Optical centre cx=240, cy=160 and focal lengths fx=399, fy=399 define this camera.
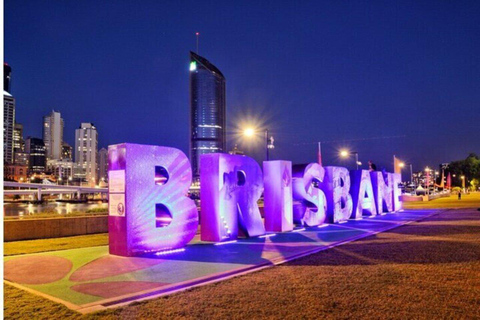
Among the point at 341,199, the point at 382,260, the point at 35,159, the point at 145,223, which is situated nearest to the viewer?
the point at 382,260

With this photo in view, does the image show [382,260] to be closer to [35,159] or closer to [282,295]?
[282,295]

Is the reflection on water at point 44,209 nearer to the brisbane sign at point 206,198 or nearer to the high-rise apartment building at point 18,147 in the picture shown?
the brisbane sign at point 206,198

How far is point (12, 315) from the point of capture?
6.03 m

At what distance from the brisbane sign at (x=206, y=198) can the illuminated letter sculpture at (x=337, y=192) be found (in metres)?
0.05

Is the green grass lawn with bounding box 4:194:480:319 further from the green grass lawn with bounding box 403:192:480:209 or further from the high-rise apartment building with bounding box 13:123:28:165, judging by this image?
the high-rise apartment building with bounding box 13:123:28:165

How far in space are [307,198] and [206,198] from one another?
7.14 meters

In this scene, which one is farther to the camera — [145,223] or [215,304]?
[145,223]

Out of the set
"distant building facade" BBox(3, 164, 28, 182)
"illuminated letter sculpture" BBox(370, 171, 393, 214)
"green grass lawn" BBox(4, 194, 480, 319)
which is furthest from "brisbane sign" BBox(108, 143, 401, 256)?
"distant building facade" BBox(3, 164, 28, 182)

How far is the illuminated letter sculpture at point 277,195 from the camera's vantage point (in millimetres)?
17719

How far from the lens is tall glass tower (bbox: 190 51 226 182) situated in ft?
476

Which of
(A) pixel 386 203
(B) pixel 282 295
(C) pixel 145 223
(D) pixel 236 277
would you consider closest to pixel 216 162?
(C) pixel 145 223

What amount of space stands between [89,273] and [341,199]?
1709 centimetres

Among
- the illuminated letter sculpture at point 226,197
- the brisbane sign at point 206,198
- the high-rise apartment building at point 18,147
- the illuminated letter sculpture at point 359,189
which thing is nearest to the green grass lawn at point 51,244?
the brisbane sign at point 206,198

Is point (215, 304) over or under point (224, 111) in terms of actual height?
under
